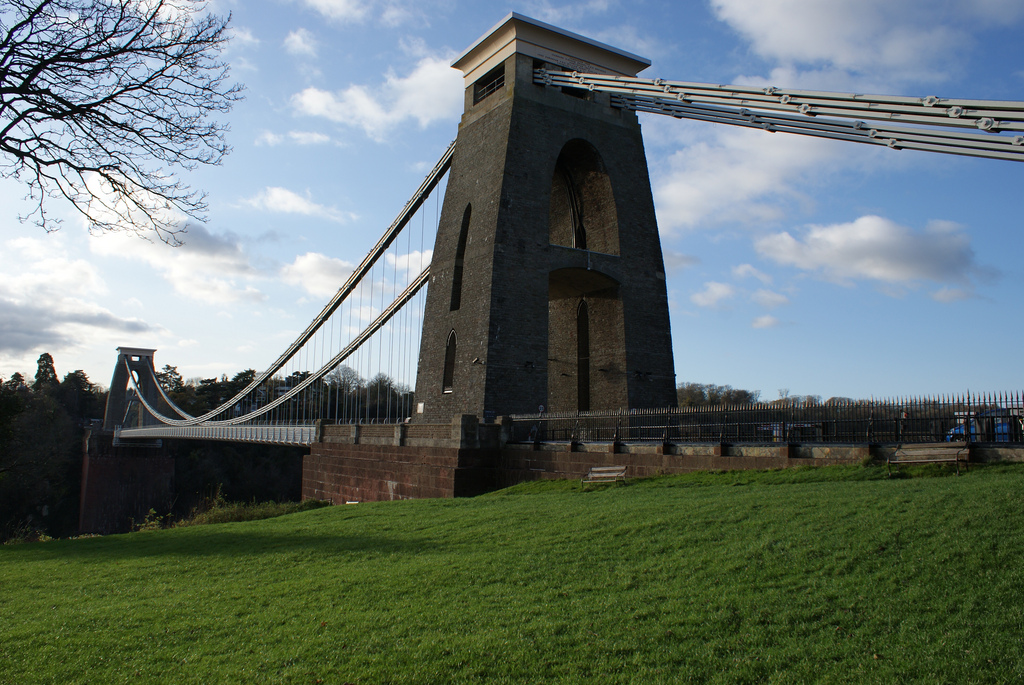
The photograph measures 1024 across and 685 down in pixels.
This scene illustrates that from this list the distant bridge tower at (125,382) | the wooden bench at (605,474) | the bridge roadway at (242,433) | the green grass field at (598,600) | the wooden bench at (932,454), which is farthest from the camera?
the distant bridge tower at (125,382)

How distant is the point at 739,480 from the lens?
11344 millimetres

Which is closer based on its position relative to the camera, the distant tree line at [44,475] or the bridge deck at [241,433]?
the bridge deck at [241,433]

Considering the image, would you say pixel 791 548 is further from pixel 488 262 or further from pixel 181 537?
pixel 488 262

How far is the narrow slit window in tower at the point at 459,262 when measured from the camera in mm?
23812

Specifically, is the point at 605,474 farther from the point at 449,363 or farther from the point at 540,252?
the point at 449,363

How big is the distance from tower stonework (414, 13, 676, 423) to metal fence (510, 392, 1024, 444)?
5.93 meters

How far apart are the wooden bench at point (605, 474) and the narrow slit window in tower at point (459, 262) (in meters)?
11.0

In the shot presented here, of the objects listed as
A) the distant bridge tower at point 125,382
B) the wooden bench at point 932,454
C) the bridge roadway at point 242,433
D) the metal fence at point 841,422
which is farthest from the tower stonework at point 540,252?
the distant bridge tower at point 125,382

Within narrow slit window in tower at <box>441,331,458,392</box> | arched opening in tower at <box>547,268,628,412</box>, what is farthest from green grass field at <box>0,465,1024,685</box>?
narrow slit window in tower at <box>441,331,458,392</box>

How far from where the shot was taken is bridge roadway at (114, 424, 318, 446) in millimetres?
29547

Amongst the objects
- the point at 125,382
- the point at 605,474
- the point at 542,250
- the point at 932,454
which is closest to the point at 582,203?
the point at 542,250

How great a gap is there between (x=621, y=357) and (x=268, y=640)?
719 inches

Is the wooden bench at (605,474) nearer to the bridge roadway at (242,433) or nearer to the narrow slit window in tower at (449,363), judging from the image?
the narrow slit window in tower at (449,363)

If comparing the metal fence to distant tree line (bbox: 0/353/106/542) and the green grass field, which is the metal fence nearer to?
the green grass field
